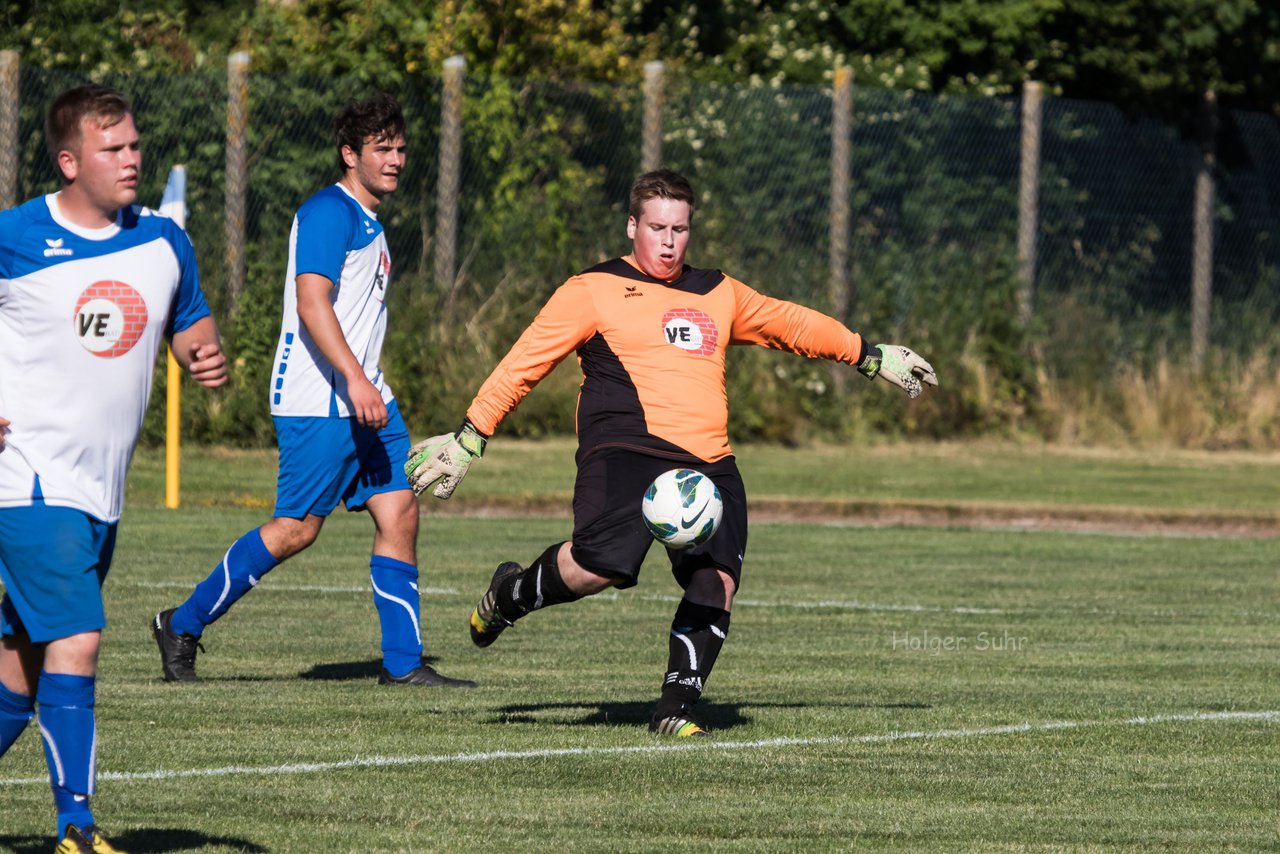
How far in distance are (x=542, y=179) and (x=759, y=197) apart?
212 cm

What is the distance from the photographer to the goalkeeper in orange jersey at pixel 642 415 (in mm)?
8266

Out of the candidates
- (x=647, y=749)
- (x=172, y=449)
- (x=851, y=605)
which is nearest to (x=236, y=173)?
(x=172, y=449)

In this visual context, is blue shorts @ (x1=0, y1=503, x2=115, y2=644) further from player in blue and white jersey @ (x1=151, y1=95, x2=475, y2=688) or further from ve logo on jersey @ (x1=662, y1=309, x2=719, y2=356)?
player in blue and white jersey @ (x1=151, y1=95, x2=475, y2=688)

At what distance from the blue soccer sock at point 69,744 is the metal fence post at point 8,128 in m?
14.1

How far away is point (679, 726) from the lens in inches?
324

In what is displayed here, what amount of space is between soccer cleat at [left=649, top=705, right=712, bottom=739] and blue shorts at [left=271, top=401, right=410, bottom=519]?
165 cm

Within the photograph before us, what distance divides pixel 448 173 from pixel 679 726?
14.1m

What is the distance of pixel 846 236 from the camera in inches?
919

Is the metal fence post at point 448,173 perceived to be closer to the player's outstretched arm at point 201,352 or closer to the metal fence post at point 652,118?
the metal fence post at point 652,118

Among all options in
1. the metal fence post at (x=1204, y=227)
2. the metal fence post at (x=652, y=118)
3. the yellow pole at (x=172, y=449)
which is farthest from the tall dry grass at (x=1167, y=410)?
the yellow pole at (x=172, y=449)

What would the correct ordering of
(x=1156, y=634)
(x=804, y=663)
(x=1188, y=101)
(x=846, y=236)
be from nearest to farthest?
1. (x=804, y=663)
2. (x=1156, y=634)
3. (x=846, y=236)
4. (x=1188, y=101)

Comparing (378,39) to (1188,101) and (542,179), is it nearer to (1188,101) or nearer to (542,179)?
(542,179)

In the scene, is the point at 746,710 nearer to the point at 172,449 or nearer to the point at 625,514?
the point at 625,514

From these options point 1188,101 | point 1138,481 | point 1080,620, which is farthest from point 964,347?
point 1080,620
